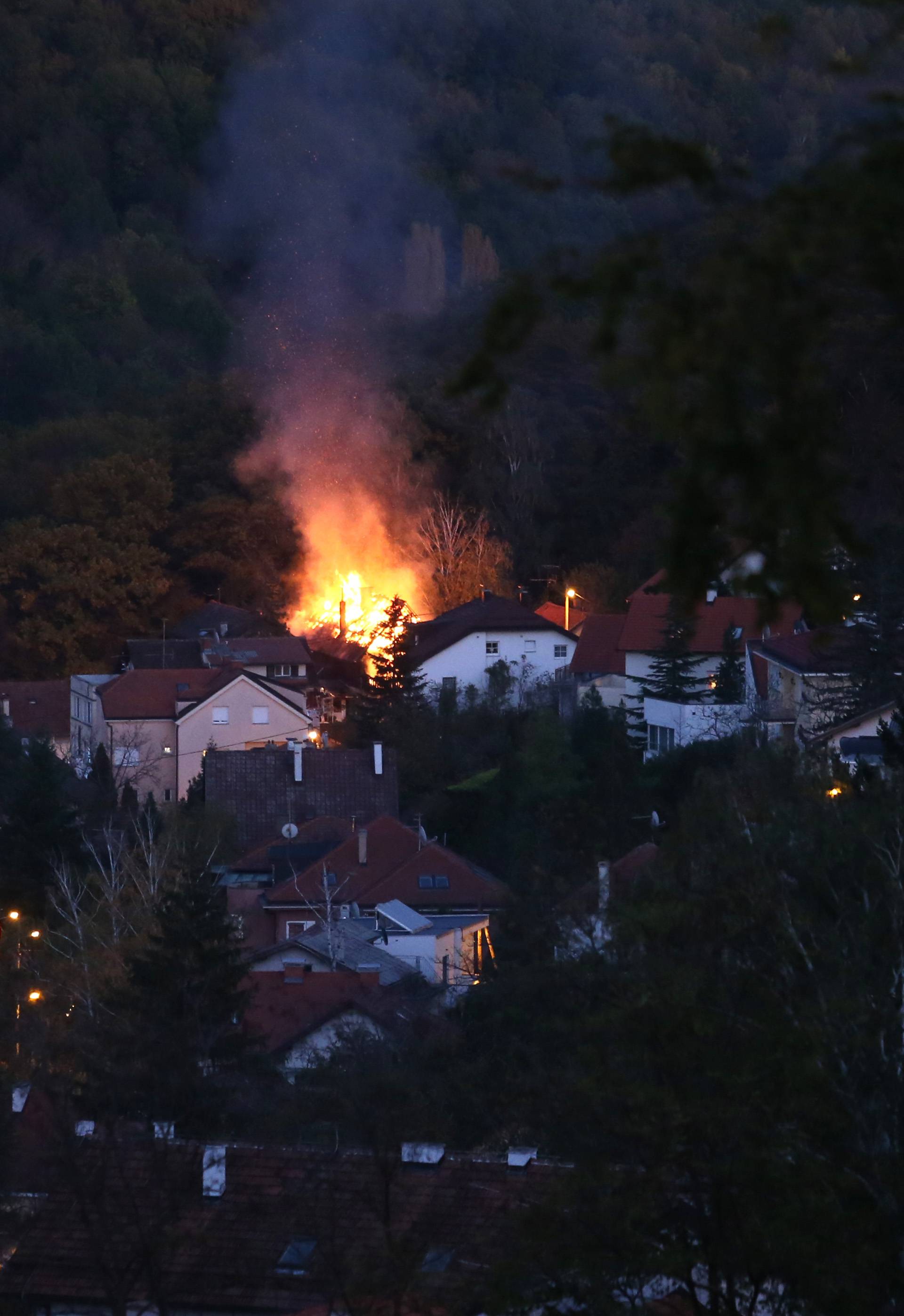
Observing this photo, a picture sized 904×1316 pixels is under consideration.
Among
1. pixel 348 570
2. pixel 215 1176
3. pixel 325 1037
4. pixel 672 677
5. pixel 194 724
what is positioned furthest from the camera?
pixel 348 570

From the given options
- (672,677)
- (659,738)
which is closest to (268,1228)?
(659,738)

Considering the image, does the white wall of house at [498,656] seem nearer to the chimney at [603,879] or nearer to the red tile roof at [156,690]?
the red tile roof at [156,690]

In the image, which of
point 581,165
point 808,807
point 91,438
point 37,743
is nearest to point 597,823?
point 37,743

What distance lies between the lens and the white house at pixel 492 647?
104ft

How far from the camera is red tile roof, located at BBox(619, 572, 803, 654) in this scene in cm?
2753

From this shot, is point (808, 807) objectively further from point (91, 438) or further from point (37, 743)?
point (91, 438)

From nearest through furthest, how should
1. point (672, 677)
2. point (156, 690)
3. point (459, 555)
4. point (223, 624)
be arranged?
point (672, 677), point (156, 690), point (223, 624), point (459, 555)

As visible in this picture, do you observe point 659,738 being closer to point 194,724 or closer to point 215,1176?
point 194,724

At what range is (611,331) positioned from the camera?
102 inches

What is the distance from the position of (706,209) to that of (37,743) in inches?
869

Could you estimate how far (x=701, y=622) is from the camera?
28875mm

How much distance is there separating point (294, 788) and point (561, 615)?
1208 centimetres

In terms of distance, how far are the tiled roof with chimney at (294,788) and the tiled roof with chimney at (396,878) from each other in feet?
8.88

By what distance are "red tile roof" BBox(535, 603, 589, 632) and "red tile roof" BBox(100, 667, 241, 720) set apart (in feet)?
22.7
